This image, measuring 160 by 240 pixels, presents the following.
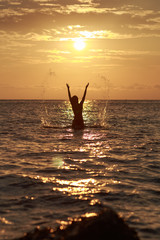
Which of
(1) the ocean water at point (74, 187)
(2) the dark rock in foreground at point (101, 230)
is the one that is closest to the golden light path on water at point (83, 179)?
(1) the ocean water at point (74, 187)

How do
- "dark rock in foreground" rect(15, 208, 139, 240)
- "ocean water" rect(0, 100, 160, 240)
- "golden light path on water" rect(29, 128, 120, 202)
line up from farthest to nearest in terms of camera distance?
"golden light path on water" rect(29, 128, 120, 202) → "ocean water" rect(0, 100, 160, 240) → "dark rock in foreground" rect(15, 208, 139, 240)

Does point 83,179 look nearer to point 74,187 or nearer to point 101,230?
point 74,187

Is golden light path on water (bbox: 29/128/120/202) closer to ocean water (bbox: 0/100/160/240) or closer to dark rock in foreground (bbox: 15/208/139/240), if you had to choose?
ocean water (bbox: 0/100/160/240)

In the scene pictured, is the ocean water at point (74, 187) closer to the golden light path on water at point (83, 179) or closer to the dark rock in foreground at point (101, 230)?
the golden light path on water at point (83, 179)

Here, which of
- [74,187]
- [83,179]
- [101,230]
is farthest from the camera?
[83,179]

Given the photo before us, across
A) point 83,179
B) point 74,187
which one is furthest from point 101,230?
point 83,179

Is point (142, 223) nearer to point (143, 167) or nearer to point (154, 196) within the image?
point (154, 196)

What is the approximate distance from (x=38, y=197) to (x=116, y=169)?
3.81 m

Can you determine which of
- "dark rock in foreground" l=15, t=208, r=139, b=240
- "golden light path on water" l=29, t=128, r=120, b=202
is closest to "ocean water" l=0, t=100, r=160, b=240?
"golden light path on water" l=29, t=128, r=120, b=202

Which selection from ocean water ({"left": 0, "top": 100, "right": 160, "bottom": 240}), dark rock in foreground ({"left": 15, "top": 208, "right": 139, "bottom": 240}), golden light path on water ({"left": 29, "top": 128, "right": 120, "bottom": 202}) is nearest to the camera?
dark rock in foreground ({"left": 15, "top": 208, "right": 139, "bottom": 240})

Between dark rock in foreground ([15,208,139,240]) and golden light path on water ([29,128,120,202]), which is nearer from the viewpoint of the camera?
dark rock in foreground ([15,208,139,240])

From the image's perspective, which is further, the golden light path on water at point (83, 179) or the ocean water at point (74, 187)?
the golden light path on water at point (83, 179)

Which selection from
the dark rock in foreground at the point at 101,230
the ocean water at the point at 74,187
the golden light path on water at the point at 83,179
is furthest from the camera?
the golden light path on water at the point at 83,179

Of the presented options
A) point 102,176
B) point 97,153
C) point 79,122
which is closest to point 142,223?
point 102,176
